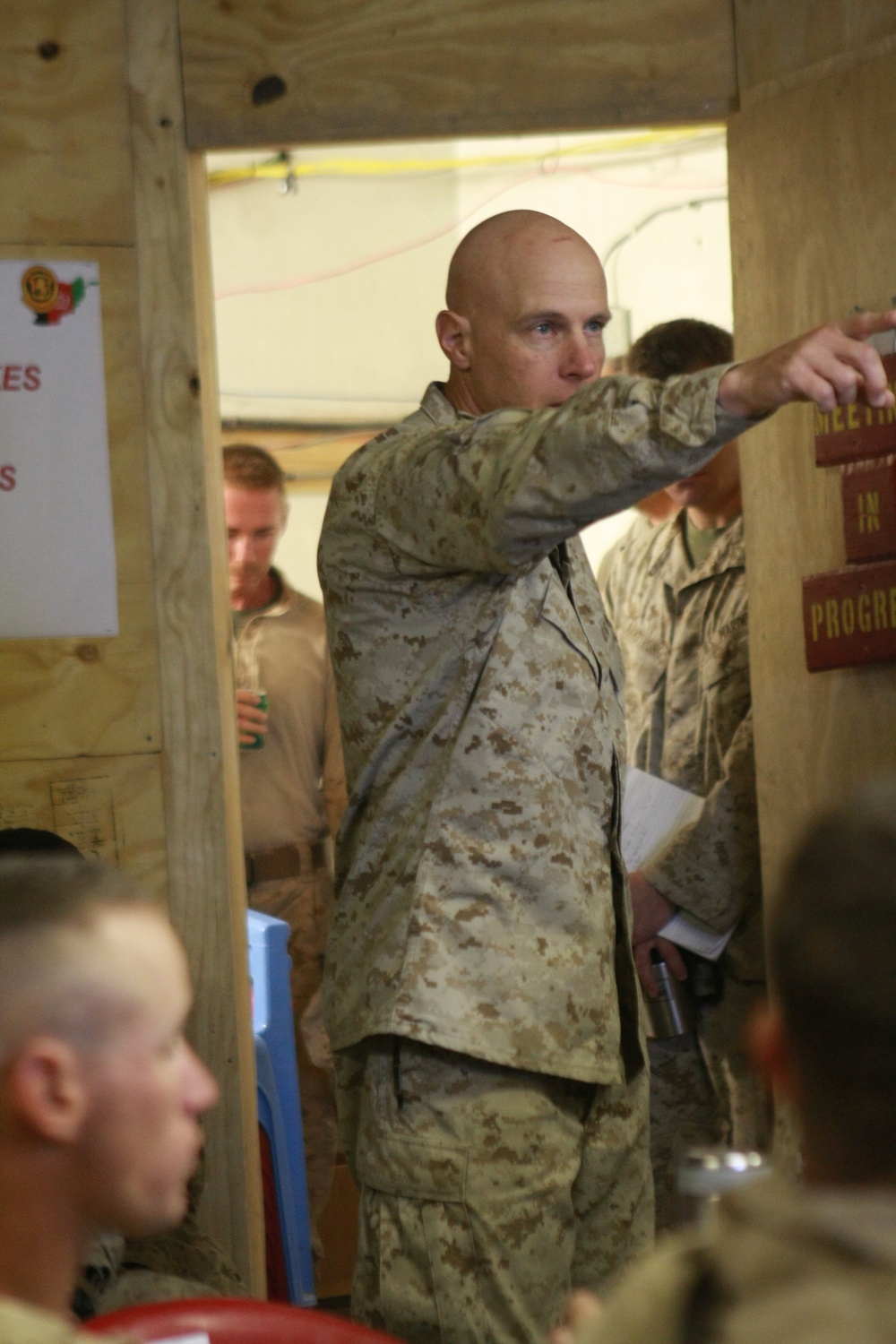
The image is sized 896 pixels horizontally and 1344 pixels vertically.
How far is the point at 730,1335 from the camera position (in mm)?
718

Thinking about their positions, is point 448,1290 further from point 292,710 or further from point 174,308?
point 292,710

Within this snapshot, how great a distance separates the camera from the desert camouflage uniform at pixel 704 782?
2.97 metres

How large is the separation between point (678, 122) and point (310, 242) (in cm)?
278

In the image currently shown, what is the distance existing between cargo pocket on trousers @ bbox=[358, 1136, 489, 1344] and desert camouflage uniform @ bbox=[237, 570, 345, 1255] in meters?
2.16

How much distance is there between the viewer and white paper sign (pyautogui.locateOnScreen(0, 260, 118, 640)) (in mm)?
2625

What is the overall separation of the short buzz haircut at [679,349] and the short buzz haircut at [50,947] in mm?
2395

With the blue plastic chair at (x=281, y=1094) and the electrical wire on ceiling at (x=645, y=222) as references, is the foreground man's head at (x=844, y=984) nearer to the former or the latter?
the blue plastic chair at (x=281, y=1094)

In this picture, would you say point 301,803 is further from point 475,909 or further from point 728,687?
point 475,909

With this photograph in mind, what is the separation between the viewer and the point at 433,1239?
77.5 inches

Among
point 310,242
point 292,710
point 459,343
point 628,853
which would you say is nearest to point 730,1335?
point 459,343

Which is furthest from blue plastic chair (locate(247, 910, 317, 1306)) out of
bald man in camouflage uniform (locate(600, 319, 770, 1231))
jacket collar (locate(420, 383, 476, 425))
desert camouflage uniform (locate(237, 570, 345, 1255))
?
jacket collar (locate(420, 383, 476, 425))

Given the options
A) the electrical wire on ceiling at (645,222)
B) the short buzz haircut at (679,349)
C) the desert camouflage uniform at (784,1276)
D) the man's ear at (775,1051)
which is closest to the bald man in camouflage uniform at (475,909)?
the man's ear at (775,1051)

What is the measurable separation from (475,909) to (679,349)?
172 centimetres

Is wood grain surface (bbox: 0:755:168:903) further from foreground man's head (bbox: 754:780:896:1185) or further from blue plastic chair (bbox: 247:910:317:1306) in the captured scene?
foreground man's head (bbox: 754:780:896:1185)
